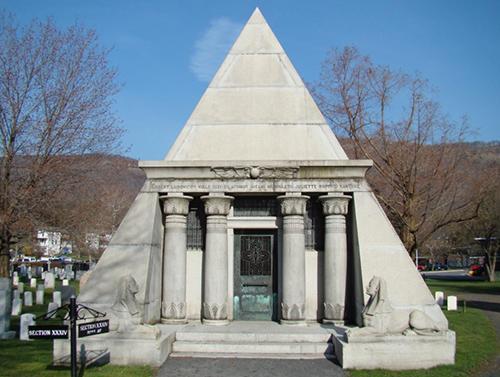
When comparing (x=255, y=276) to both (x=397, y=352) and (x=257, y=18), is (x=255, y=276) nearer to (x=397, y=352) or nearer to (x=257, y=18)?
(x=397, y=352)

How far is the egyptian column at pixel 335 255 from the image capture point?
11820mm

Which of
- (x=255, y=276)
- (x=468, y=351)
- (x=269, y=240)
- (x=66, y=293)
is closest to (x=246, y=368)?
(x=255, y=276)

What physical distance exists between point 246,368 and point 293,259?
3.08 m

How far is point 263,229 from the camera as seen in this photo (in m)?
12.7

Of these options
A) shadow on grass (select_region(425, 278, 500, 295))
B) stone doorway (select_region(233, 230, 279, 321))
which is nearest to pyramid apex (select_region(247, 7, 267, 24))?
stone doorway (select_region(233, 230, 279, 321))

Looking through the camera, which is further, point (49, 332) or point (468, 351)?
point (468, 351)

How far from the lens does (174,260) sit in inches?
477

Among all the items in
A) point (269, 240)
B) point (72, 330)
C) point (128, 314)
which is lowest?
point (128, 314)

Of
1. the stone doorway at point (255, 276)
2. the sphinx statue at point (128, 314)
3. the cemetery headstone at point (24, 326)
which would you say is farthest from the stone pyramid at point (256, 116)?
the cemetery headstone at point (24, 326)

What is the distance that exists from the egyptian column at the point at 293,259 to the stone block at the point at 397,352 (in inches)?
83.6

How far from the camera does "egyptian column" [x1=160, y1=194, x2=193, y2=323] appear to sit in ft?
39.5

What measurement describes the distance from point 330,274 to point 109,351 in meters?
5.19

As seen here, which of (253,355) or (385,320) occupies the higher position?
(385,320)

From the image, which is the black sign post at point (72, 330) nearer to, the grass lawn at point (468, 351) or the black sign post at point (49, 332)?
the black sign post at point (49, 332)
